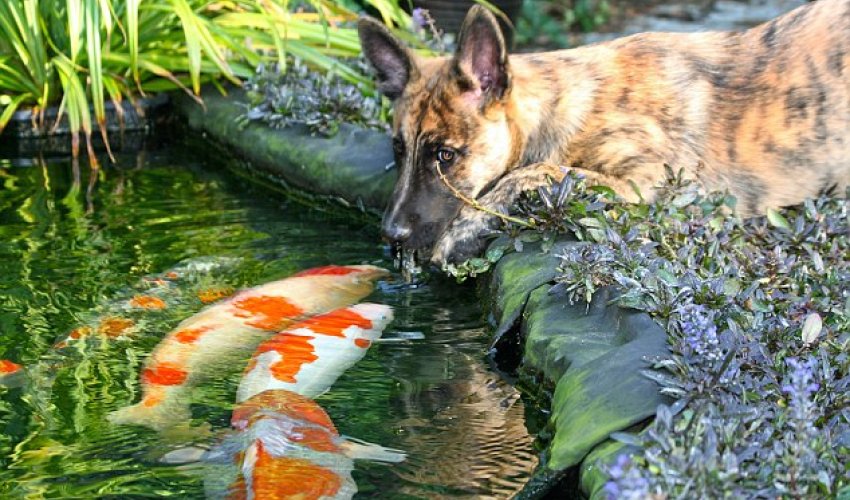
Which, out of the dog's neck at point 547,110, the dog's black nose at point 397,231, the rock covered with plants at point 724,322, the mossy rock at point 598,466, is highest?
the dog's neck at point 547,110

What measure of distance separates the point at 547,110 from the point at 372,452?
2.09 m

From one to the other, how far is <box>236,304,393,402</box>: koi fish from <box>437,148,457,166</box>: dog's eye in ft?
2.33

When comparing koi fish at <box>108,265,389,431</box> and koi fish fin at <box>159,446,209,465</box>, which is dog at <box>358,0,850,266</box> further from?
koi fish fin at <box>159,446,209,465</box>

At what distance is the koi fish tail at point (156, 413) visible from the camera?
159 inches

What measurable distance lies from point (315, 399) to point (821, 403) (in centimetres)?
165

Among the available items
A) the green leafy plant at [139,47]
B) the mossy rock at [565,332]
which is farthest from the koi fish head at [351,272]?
the green leafy plant at [139,47]

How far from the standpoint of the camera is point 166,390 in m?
4.26

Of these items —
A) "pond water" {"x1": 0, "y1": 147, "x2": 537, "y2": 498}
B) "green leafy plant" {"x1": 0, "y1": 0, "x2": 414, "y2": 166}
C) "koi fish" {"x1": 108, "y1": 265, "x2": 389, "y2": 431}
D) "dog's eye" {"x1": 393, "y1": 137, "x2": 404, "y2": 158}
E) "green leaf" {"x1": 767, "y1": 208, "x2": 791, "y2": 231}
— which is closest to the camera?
"pond water" {"x1": 0, "y1": 147, "x2": 537, "y2": 498}

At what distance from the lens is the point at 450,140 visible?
17.3 ft

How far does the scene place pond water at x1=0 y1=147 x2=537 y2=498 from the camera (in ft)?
12.2

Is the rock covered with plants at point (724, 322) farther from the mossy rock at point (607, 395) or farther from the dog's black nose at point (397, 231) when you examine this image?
the dog's black nose at point (397, 231)

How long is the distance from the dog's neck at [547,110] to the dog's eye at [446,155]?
0.29 meters

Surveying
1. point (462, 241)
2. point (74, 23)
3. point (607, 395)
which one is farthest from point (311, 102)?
point (607, 395)

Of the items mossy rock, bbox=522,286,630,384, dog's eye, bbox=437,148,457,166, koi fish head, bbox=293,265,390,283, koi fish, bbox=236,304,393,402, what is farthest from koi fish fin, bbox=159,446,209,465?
dog's eye, bbox=437,148,457,166
